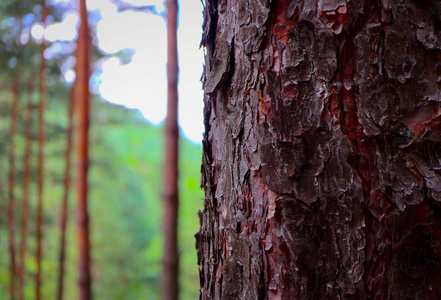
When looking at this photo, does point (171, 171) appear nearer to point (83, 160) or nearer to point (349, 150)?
point (83, 160)

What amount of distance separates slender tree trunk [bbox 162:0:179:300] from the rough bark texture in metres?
1.69

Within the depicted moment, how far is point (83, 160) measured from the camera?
3.38 metres

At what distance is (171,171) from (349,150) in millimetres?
1819

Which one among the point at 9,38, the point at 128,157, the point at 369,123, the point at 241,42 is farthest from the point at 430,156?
the point at 128,157

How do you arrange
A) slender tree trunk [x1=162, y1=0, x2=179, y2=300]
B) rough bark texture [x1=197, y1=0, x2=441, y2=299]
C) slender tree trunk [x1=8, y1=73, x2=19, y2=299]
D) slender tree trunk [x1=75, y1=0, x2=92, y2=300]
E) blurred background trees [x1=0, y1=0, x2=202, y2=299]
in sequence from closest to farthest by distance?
rough bark texture [x1=197, y1=0, x2=441, y2=299], slender tree trunk [x1=162, y1=0, x2=179, y2=300], slender tree trunk [x1=75, y1=0, x2=92, y2=300], blurred background trees [x1=0, y1=0, x2=202, y2=299], slender tree trunk [x1=8, y1=73, x2=19, y2=299]

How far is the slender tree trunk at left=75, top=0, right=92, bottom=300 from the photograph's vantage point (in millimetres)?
3301

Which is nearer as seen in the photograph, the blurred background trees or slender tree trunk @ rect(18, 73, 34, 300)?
the blurred background trees

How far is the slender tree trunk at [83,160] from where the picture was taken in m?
3.30

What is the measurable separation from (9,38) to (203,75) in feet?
18.0

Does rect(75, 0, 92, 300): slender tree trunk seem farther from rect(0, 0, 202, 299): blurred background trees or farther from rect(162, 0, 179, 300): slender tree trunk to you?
rect(162, 0, 179, 300): slender tree trunk

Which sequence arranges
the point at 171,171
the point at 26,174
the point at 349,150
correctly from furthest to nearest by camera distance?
the point at 26,174, the point at 171,171, the point at 349,150

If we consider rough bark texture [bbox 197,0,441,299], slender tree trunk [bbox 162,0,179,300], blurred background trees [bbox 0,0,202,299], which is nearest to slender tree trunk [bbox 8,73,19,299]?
blurred background trees [bbox 0,0,202,299]

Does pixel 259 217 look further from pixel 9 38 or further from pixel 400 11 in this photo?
pixel 9 38

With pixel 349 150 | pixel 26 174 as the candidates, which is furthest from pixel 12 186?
pixel 349 150
